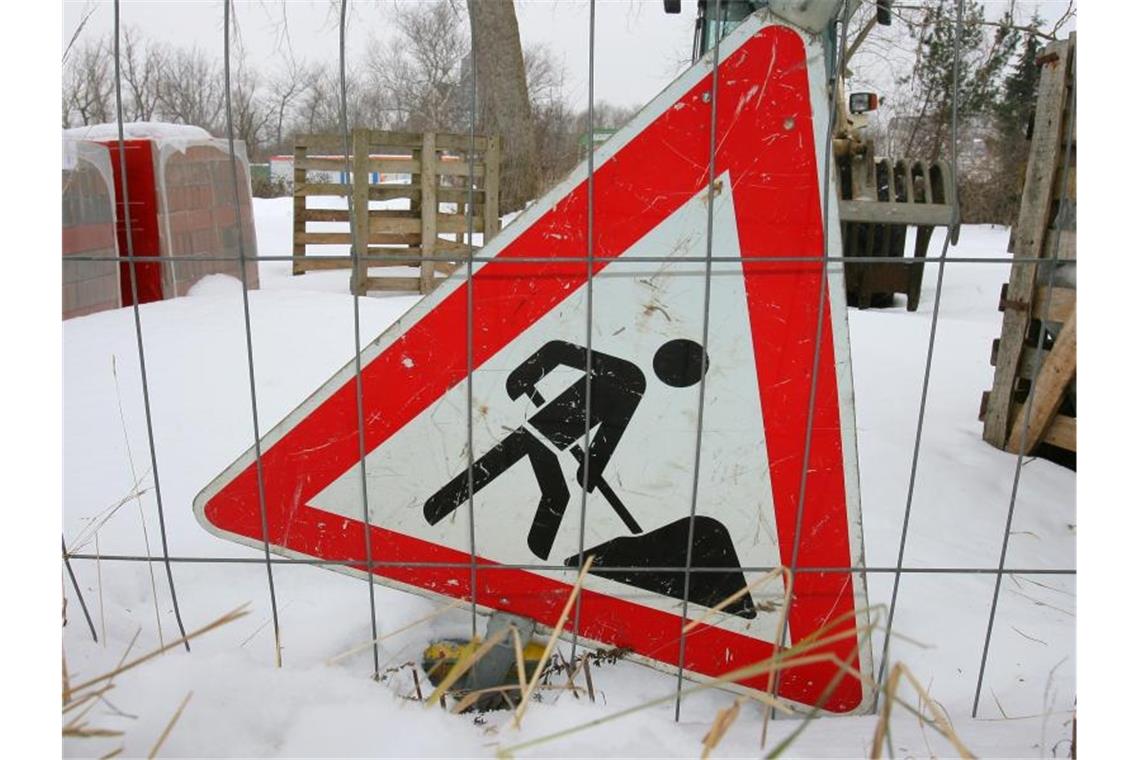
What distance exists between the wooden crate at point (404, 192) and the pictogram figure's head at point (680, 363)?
21.4 feet

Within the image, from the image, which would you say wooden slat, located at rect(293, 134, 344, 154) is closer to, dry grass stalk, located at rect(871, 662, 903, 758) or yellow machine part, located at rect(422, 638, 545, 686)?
yellow machine part, located at rect(422, 638, 545, 686)

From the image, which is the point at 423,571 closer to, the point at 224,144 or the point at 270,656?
the point at 270,656

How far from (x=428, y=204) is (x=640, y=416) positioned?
7260 mm

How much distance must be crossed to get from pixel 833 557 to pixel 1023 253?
248 centimetres

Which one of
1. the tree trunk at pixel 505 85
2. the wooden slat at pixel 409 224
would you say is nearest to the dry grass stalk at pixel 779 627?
the tree trunk at pixel 505 85

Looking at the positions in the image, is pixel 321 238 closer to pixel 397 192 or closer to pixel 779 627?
pixel 397 192

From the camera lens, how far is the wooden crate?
8180mm

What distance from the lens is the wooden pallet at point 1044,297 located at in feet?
10.6

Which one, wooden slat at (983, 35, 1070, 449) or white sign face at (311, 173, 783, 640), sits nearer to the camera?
white sign face at (311, 173, 783, 640)

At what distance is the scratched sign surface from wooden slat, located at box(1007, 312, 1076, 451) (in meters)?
2.00

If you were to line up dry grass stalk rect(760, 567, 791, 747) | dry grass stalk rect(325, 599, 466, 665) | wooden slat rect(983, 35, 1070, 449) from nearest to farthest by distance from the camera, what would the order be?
dry grass stalk rect(760, 567, 791, 747)
dry grass stalk rect(325, 599, 466, 665)
wooden slat rect(983, 35, 1070, 449)

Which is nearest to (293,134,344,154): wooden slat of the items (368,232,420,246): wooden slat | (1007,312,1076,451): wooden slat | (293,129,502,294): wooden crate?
(293,129,502,294): wooden crate

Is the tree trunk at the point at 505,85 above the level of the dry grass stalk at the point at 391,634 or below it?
above

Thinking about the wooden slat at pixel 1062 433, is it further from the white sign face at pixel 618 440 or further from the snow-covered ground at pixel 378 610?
the white sign face at pixel 618 440
